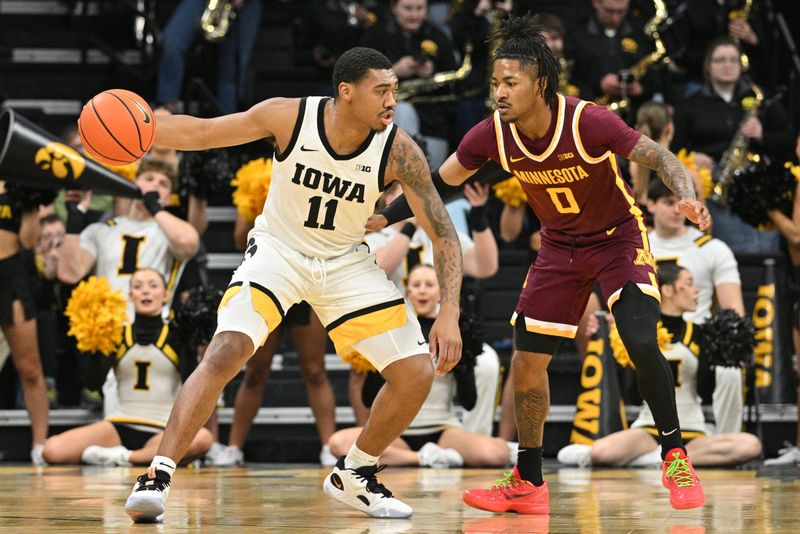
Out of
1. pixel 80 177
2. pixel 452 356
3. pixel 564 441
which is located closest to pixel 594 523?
pixel 452 356

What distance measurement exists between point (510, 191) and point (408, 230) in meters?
0.70

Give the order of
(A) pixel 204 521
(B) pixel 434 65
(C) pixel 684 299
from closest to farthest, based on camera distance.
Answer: (A) pixel 204 521 → (C) pixel 684 299 → (B) pixel 434 65

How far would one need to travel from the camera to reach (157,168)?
8781 mm

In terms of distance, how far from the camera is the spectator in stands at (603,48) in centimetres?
1064

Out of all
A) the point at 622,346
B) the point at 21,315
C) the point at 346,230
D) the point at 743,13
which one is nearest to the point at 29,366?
the point at 21,315

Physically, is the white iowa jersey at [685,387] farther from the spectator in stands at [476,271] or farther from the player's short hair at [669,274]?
the spectator in stands at [476,271]

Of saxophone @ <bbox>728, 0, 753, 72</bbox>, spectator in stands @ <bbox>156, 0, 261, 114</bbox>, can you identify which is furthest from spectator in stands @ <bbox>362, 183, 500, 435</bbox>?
saxophone @ <bbox>728, 0, 753, 72</bbox>

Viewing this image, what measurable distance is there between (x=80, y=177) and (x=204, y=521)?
3.53 m

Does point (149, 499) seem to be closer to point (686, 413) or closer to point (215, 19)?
point (686, 413)

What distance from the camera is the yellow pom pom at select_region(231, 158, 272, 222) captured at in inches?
328

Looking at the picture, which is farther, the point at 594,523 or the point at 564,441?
the point at 564,441

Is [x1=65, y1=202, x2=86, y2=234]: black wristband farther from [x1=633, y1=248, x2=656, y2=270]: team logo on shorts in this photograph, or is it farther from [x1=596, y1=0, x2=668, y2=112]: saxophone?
[x1=633, y1=248, x2=656, y2=270]: team logo on shorts

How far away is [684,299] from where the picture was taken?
810 cm

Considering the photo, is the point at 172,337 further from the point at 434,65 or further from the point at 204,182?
the point at 434,65
